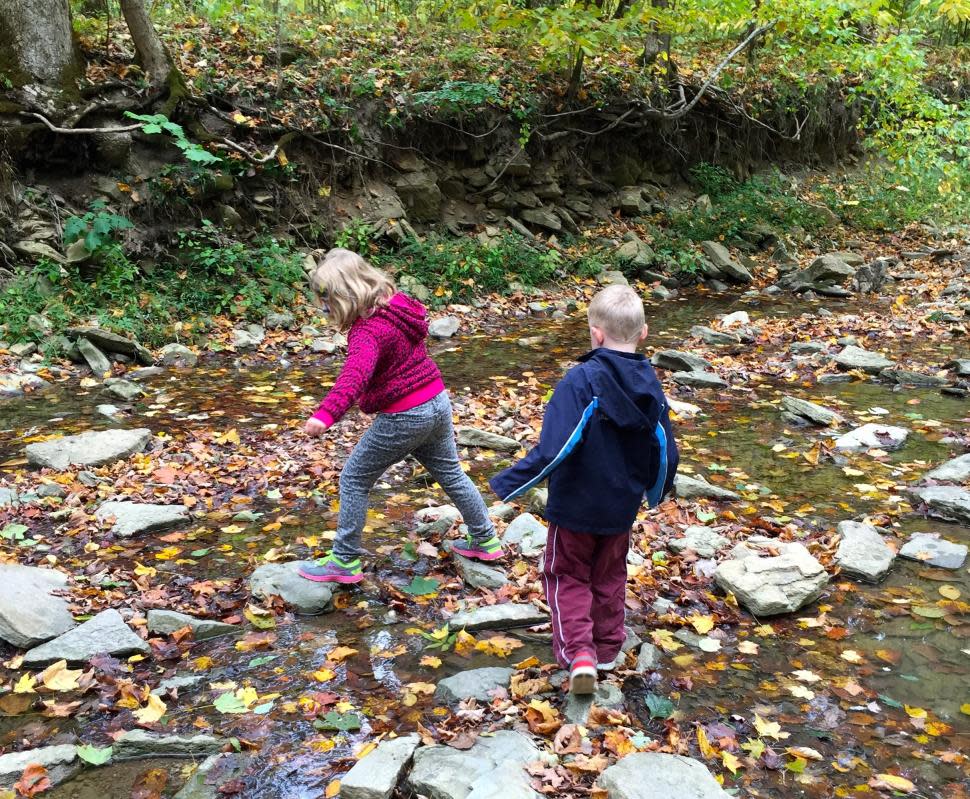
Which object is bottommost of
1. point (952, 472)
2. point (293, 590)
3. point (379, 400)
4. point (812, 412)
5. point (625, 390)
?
point (812, 412)

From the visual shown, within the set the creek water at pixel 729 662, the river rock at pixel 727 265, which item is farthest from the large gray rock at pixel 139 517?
the river rock at pixel 727 265

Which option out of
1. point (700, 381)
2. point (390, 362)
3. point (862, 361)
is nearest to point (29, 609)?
point (390, 362)

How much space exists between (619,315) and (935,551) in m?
2.40

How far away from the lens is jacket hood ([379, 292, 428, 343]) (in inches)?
137

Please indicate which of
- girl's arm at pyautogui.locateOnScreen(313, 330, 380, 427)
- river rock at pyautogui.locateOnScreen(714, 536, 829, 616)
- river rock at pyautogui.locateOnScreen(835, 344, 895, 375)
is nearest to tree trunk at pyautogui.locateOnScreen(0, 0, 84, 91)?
girl's arm at pyautogui.locateOnScreen(313, 330, 380, 427)

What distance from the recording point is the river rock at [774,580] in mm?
3451

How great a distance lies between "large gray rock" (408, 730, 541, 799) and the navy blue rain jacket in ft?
2.56

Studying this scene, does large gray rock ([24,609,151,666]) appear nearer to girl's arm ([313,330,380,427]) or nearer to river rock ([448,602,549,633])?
girl's arm ([313,330,380,427])

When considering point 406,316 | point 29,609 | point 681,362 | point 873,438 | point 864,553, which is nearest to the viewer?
point 29,609

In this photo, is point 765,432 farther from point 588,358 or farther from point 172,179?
point 172,179

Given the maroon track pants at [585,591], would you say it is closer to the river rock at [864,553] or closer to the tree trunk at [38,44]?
the river rock at [864,553]

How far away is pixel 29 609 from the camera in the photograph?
3.30 m

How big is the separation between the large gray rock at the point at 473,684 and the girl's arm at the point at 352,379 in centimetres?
116

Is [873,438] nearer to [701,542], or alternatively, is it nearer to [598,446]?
[701,542]
